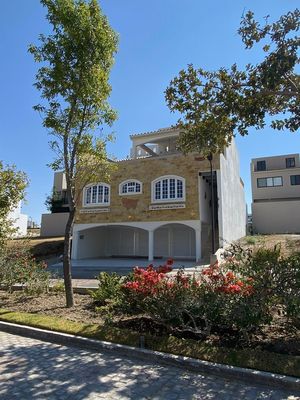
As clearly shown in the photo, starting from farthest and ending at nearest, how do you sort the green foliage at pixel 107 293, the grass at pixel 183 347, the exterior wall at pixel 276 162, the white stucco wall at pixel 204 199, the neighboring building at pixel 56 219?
1. the exterior wall at pixel 276 162
2. the neighboring building at pixel 56 219
3. the white stucco wall at pixel 204 199
4. the green foliage at pixel 107 293
5. the grass at pixel 183 347

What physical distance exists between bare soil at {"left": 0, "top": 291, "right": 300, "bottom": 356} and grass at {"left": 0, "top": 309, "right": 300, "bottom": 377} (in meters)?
0.41

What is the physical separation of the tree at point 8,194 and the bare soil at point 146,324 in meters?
2.10

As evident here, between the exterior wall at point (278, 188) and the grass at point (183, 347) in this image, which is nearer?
the grass at point (183, 347)

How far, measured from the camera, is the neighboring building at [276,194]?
37562mm

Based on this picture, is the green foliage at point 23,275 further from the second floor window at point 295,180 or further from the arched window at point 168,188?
the second floor window at point 295,180

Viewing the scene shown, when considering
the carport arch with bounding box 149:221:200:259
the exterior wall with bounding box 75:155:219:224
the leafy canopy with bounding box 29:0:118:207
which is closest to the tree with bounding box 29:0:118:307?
the leafy canopy with bounding box 29:0:118:207

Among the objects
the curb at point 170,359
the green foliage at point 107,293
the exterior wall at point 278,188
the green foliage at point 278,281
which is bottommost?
the curb at point 170,359

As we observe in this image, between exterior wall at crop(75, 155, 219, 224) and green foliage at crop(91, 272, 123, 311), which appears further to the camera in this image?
exterior wall at crop(75, 155, 219, 224)

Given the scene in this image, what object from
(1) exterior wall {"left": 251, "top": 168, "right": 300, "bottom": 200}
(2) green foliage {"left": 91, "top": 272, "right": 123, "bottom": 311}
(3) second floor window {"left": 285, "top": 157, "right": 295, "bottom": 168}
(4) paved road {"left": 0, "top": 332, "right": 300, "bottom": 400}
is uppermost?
(3) second floor window {"left": 285, "top": 157, "right": 295, "bottom": 168}

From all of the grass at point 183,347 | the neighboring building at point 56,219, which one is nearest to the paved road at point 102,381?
the grass at point 183,347

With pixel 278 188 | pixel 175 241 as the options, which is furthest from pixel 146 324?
pixel 278 188

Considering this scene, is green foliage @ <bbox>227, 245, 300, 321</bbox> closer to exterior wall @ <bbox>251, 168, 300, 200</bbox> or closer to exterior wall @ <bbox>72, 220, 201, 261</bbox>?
exterior wall @ <bbox>72, 220, 201, 261</bbox>

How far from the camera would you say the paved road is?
425 cm

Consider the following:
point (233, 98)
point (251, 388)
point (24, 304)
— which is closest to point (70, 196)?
point (24, 304)
